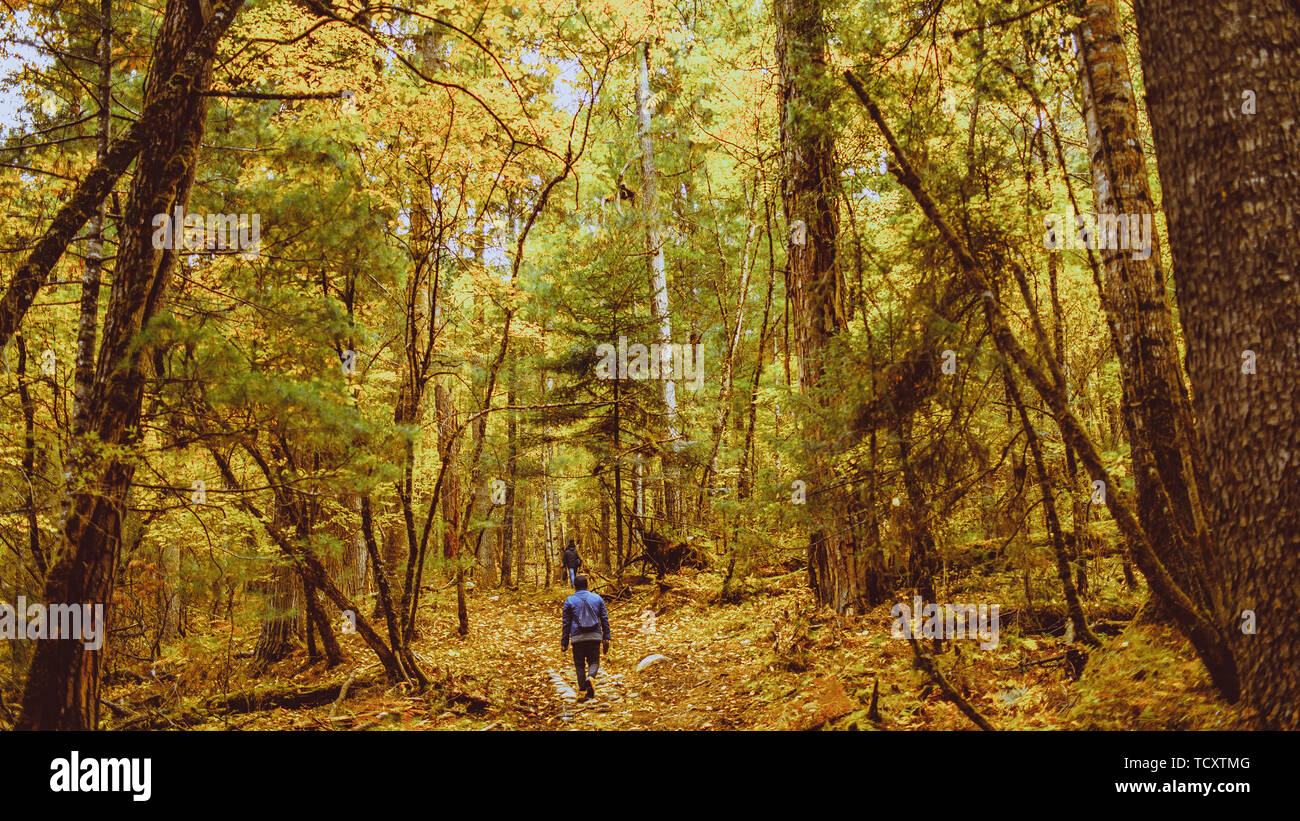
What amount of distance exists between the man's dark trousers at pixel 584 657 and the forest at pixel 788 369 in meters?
0.10

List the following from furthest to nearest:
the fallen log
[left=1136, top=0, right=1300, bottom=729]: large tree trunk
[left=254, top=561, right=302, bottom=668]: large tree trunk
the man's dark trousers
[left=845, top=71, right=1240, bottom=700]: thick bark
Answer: [left=254, top=561, right=302, bottom=668]: large tree trunk → the man's dark trousers → the fallen log → [left=845, top=71, right=1240, bottom=700]: thick bark → [left=1136, top=0, right=1300, bottom=729]: large tree trunk

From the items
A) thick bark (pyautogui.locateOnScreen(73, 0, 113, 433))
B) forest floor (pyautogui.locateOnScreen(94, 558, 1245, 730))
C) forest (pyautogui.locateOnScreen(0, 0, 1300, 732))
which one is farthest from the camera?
thick bark (pyautogui.locateOnScreen(73, 0, 113, 433))

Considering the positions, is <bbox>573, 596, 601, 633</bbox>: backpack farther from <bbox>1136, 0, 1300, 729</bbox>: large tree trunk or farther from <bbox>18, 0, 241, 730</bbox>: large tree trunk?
<bbox>1136, 0, 1300, 729</bbox>: large tree trunk

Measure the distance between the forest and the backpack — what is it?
0.10 feet

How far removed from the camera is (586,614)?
29.1 ft

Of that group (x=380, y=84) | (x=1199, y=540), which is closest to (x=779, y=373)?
(x=380, y=84)

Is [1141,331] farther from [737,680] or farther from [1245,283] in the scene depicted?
[737,680]

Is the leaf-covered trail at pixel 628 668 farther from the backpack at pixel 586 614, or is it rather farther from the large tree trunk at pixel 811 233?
the large tree trunk at pixel 811 233

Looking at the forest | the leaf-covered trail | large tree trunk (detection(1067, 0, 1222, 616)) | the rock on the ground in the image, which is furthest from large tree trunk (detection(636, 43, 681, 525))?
large tree trunk (detection(1067, 0, 1222, 616))

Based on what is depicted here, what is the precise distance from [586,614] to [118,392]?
585cm

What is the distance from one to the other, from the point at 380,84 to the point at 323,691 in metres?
8.35

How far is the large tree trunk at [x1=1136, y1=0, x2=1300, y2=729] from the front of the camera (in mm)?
3027

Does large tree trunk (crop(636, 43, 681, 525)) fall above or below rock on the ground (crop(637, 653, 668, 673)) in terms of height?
above

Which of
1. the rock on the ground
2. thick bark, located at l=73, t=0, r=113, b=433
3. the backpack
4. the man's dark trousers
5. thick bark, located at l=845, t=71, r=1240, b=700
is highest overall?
thick bark, located at l=73, t=0, r=113, b=433
